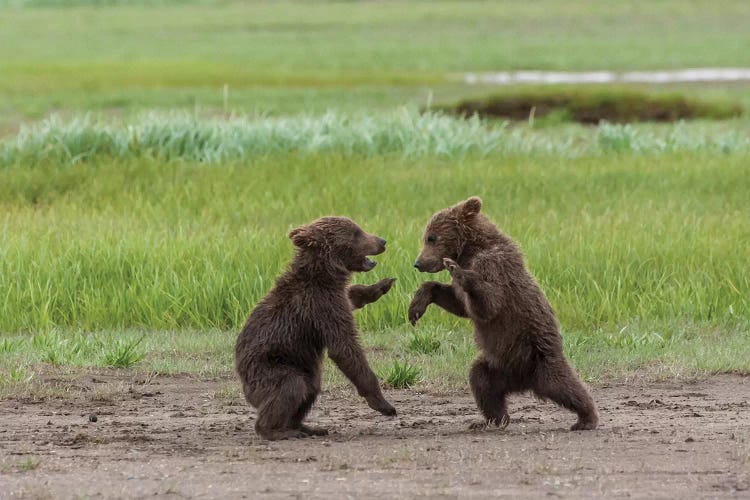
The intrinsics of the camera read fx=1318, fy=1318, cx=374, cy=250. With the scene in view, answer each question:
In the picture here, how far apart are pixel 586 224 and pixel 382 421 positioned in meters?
5.06

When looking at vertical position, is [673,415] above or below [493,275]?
below

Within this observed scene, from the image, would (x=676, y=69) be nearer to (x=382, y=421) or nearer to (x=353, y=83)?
(x=353, y=83)

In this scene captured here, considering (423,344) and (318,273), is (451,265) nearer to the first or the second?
(318,273)

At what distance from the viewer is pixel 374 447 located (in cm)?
628

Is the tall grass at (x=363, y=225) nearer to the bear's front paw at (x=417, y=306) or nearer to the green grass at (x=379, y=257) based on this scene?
the green grass at (x=379, y=257)

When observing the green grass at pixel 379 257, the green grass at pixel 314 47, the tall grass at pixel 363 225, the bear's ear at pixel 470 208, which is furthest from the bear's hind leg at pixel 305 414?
the green grass at pixel 314 47

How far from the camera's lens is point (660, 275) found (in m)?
10.4

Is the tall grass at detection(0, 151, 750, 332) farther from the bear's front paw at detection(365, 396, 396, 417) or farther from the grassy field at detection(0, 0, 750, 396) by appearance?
the bear's front paw at detection(365, 396, 396, 417)

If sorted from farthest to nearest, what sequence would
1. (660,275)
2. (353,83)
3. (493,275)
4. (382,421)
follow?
(353,83), (660,275), (382,421), (493,275)

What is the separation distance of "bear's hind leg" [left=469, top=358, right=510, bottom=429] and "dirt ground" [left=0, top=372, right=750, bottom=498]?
10 centimetres

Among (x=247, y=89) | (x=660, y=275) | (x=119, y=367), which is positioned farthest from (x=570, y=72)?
(x=119, y=367)

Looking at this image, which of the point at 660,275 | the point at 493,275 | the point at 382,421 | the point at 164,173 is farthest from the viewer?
the point at 164,173

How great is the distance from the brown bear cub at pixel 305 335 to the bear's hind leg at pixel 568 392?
81cm

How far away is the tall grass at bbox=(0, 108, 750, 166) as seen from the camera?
50.8 ft
